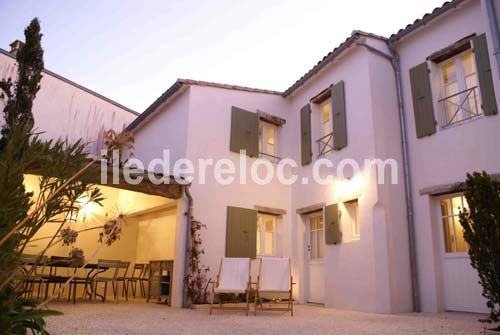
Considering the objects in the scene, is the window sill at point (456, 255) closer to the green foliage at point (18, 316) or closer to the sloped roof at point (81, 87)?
the green foliage at point (18, 316)

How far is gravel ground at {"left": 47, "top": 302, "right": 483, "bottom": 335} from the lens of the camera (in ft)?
14.7

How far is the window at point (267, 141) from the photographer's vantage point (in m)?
9.61

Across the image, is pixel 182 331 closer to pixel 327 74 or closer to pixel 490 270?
pixel 490 270

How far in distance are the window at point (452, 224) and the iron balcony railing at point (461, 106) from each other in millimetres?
1322

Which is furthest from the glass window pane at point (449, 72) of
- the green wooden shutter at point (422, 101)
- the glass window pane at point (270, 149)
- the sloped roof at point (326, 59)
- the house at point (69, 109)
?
the house at point (69, 109)

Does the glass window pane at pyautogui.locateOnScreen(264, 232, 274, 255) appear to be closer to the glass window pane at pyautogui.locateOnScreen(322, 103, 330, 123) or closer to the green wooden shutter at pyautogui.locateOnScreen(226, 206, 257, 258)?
the green wooden shutter at pyautogui.locateOnScreen(226, 206, 257, 258)

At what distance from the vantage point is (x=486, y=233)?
4.16m

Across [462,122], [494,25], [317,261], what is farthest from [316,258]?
[494,25]

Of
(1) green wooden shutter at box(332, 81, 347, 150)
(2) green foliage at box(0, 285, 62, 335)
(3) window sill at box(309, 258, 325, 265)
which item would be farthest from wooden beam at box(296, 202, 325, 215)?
(2) green foliage at box(0, 285, 62, 335)

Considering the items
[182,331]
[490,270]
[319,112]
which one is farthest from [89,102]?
[490,270]

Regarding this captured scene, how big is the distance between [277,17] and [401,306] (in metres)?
6.68

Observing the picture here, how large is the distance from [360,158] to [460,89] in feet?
6.67

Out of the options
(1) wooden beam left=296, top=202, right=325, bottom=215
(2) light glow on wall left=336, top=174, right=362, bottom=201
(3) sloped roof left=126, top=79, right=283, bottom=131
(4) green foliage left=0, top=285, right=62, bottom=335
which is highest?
(3) sloped roof left=126, top=79, right=283, bottom=131

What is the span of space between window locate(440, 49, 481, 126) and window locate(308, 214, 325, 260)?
129 inches
